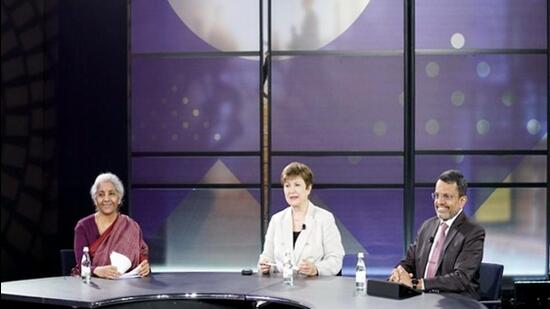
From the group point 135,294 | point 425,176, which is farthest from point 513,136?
point 135,294

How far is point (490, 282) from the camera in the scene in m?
3.31

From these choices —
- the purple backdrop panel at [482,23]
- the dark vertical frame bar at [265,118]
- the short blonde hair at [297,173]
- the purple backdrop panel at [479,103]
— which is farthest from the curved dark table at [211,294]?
the purple backdrop panel at [482,23]

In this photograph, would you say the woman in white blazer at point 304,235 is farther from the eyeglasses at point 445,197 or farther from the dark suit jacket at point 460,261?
the eyeglasses at point 445,197

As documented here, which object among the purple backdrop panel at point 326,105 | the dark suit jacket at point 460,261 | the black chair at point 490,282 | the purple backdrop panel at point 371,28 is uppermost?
the purple backdrop panel at point 371,28

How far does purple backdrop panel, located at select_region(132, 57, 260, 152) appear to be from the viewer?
16.6 ft

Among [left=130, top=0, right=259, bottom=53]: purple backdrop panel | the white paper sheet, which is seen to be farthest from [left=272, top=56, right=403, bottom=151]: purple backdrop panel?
the white paper sheet

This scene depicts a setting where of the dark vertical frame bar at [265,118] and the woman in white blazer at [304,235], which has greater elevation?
the dark vertical frame bar at [265,118]

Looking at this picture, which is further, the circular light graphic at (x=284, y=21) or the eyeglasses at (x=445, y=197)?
the circular light graphic at (x=284, y=21)

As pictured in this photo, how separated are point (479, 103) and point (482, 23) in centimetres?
56

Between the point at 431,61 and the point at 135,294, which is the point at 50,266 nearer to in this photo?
the point at 135,294

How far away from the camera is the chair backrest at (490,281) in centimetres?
329

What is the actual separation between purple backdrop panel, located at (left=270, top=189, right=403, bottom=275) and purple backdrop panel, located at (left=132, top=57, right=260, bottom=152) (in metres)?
0.54

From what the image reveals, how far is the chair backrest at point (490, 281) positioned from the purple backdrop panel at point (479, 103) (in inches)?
70.7

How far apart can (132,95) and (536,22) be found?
113 inches
